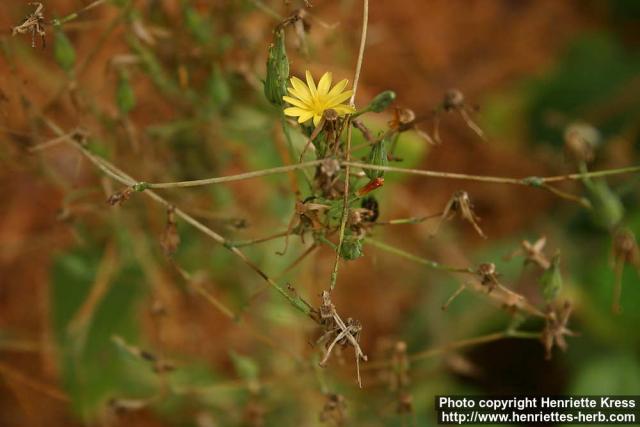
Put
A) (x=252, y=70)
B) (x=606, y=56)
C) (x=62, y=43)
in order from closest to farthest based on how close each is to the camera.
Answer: (x=62, y=43)
(x=252, y=70)
(x=606, y=56)

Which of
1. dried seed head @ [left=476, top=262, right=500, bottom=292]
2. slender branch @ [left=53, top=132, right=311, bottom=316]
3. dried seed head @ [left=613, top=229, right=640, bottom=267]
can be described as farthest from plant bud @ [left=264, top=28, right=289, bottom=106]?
dried seed head @ [left=613, top=229, right=640, bottom=267]

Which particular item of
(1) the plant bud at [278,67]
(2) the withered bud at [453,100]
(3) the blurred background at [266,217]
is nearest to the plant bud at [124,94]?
(3) the blurred background at [266,217]

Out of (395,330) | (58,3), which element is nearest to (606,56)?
(395,330)

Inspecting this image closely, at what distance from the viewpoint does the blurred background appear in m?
0.94

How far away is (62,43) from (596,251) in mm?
973

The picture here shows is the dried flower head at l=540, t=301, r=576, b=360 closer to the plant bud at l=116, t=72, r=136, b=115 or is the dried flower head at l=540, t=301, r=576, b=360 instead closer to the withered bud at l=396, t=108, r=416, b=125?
the withered bud at l=396, t=108, r=416, b=125

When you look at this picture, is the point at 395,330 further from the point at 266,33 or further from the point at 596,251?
the point at 266,33

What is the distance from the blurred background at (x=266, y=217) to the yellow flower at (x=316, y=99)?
4.3 inches

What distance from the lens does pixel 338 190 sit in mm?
699

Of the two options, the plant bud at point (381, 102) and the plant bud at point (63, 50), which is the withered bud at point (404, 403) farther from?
the plant bud at point (63, 50)

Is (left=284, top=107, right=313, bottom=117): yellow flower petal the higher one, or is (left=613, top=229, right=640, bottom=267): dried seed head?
(left=284, top=107, right=313, bottom=117): yellow flower petal

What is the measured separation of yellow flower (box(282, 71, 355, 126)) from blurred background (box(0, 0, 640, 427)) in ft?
0.36

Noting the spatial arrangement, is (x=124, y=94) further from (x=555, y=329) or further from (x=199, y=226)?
(x=555, y=329)

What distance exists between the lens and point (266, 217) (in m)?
1.30
